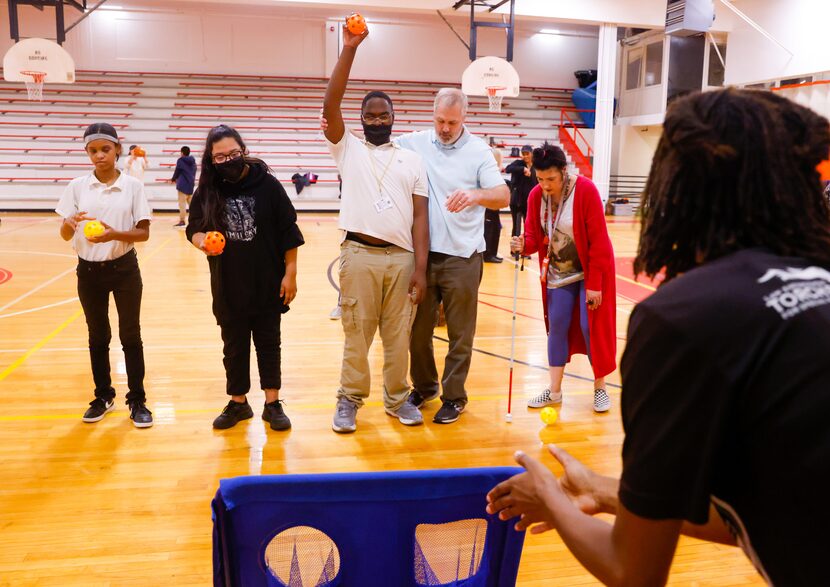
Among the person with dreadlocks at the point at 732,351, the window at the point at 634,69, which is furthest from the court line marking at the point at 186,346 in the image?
the window at the point at 634,69

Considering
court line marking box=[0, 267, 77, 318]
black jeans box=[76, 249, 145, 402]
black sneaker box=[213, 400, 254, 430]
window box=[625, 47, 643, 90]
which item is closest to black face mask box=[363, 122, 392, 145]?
black jeans box=[76, 249, 145, 402]

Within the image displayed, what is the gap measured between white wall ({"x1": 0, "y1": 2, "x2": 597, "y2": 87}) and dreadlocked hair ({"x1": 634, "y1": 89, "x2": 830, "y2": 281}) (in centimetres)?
1948

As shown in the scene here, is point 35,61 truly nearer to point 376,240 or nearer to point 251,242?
point 251,242

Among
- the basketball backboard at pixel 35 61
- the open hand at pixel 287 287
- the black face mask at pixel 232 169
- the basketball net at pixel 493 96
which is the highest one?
the basketball backboard at pixel 35 61

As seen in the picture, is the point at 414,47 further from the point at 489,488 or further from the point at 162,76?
the point at 489,488

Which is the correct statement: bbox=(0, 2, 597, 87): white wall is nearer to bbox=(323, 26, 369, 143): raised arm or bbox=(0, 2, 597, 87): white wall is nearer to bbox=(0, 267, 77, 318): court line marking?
bbox=(0, 267, 77, 318): court line marking

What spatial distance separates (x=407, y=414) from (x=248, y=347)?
1059 millimetres

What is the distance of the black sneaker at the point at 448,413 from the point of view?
14.6 ft

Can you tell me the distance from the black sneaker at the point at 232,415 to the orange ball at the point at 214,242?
1040 mm

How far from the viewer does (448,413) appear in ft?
14.7

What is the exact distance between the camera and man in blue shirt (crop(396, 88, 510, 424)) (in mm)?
4273

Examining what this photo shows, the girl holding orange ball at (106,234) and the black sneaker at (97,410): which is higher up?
the girl holding orange ball at (106,234)

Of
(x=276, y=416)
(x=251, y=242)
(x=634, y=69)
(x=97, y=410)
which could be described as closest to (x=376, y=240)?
(x=251, y=242)

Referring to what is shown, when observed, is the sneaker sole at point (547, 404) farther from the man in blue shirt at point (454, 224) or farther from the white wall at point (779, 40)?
the white wall at point (779, 40)
